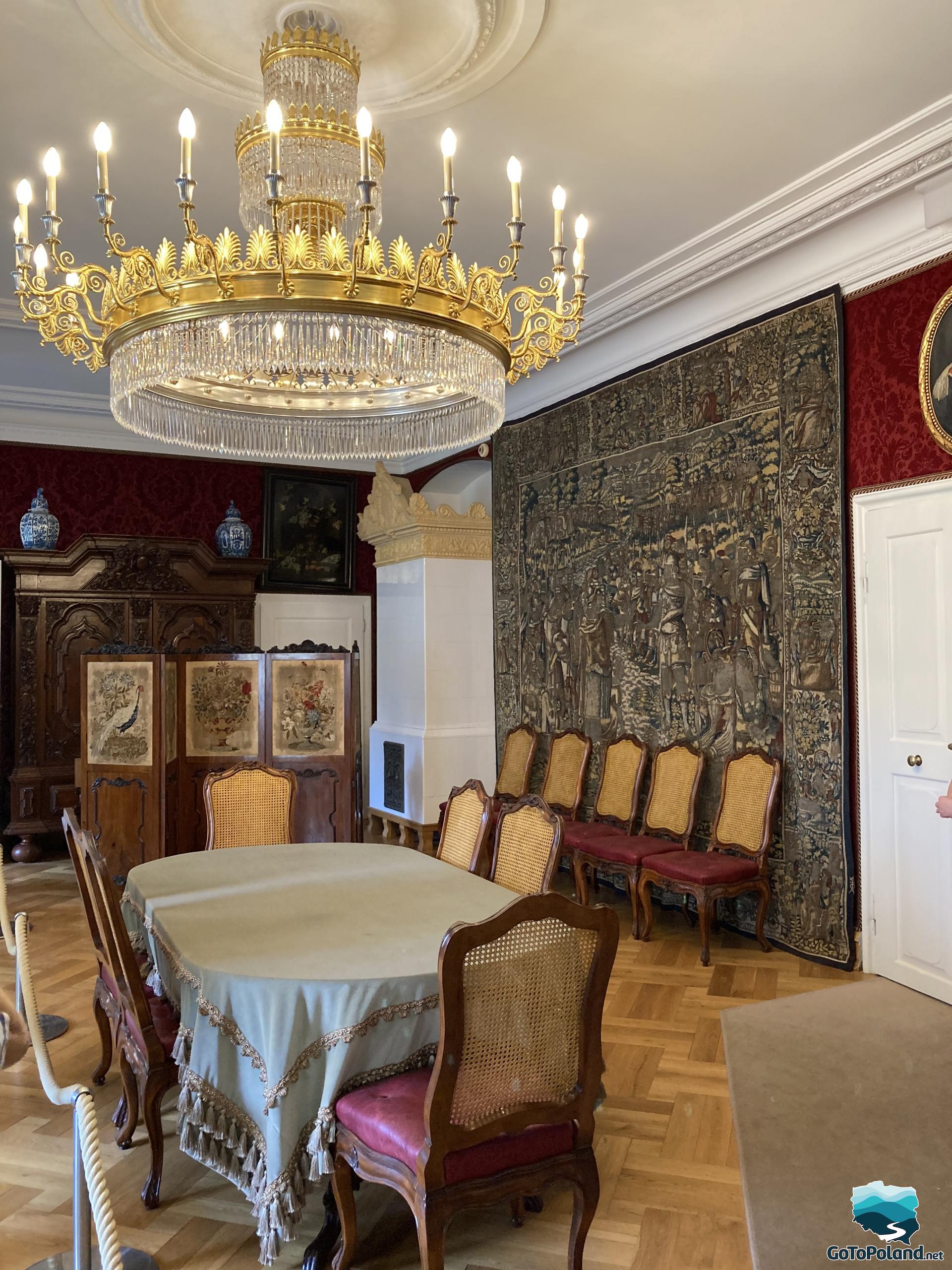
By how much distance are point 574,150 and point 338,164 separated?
162 centimetres

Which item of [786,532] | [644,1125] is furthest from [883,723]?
[644,1125]

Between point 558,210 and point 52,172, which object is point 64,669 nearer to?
point 52,172

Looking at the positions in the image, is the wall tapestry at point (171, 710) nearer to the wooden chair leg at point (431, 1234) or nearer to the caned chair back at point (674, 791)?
the caned chair back at point (674, 791)

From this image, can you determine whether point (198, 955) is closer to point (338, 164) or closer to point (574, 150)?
point (338, 164)

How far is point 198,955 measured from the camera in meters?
2.84

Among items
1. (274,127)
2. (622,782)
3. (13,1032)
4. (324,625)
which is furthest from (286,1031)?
(324,625)

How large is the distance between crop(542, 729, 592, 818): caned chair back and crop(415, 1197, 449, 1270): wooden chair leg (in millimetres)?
4598

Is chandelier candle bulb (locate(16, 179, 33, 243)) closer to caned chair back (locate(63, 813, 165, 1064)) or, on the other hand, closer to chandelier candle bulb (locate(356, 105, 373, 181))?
chandelier candle bulb (locate(356, 105, 373, 181))

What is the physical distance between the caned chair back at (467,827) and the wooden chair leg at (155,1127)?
146 centimetres

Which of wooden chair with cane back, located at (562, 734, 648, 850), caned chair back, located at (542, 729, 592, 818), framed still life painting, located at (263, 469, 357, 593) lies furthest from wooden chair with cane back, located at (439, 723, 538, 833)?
framed still life painting, located at (263, 469, 357, 593)

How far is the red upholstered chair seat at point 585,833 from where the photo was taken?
238 inches

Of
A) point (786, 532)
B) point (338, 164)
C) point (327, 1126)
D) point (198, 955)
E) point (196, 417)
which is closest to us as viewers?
point (327, 1126)

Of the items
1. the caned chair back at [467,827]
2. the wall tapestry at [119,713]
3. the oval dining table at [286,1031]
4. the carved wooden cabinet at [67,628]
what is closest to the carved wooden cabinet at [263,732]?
the wall tapestry at [119,713]

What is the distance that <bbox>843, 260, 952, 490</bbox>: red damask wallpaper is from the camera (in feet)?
15.2
